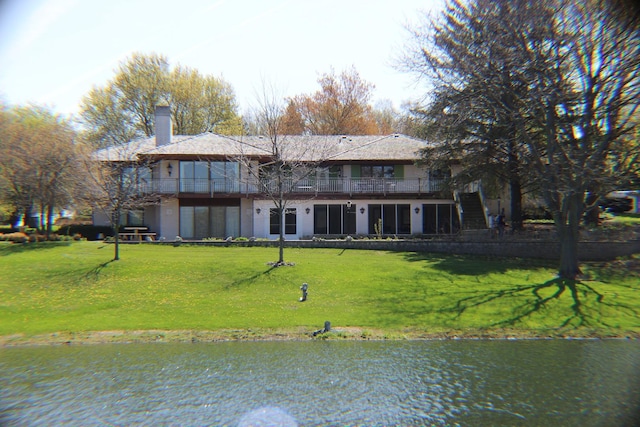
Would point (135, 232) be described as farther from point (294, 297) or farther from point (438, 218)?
point (438, 218)

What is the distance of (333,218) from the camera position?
98.5 feet

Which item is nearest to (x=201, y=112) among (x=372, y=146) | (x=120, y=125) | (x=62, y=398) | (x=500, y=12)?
(x=120, y=125)

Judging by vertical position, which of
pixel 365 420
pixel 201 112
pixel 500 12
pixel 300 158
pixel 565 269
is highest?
pixel 201 112

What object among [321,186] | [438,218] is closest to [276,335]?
[321,186]

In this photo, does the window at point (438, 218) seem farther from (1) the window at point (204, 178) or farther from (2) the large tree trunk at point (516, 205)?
(1) the window at point (204, 178)

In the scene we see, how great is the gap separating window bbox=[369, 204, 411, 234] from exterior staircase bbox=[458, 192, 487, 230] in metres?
3.66

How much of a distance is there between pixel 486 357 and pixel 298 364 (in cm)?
456

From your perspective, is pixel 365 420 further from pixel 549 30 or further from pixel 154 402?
pixel 549 30

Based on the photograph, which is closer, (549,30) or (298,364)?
(298,364)

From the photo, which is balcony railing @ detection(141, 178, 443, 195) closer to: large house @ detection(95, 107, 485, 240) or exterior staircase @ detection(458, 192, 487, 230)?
large house @ detection(95, 107, 485, 240)

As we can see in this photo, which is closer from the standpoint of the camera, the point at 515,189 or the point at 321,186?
the point at 515,189

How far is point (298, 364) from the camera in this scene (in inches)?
396

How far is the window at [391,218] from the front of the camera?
30.1 m

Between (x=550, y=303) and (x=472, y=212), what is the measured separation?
1377cm
